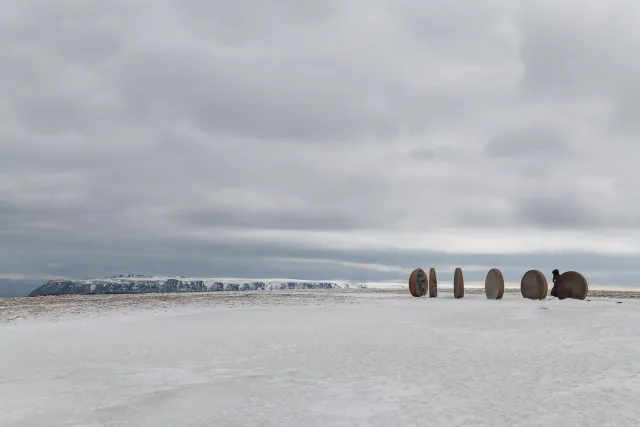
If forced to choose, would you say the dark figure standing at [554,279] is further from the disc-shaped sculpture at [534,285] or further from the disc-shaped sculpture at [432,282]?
the disc-shaped sculpture at [432,282]

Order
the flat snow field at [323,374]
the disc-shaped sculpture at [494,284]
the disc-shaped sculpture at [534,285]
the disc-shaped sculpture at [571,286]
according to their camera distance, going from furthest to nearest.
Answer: the disc-shaped sculpture at [494,284]
the disc-shaped sculpture at [571,286]
the disc-shaped sculpture at [534,285]
the flat snow field at [323,374]

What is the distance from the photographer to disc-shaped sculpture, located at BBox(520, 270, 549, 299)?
37.5 metres

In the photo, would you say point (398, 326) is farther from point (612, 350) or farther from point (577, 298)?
point (577, 298)

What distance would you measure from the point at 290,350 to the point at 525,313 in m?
16.0

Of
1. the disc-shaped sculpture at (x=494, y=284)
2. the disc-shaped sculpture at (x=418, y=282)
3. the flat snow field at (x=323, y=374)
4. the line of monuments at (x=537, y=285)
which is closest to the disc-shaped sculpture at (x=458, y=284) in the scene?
the line of monuments at (x=537, y=285)

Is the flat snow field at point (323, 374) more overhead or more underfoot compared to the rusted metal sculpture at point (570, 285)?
more underfoot

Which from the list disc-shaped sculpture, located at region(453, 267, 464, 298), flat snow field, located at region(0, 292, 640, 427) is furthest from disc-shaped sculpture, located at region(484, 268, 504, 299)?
flat snow field, located at region(0, 292, 640, 427)

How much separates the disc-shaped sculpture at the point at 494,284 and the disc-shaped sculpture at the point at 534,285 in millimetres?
1848

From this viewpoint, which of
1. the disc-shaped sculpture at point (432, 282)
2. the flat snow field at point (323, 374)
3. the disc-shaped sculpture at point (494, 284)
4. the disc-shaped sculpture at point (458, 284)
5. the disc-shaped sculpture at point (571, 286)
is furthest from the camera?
the disc-shaped sculpture at point (432, 282)

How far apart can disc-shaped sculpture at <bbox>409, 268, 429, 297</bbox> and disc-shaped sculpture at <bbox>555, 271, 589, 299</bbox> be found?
9.88 meters

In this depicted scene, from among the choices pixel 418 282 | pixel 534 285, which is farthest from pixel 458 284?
pixel 534 285

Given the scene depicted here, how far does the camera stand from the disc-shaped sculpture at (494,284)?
127 feet

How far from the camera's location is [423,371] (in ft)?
39.5

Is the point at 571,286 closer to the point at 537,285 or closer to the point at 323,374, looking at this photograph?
the point at 537,285
